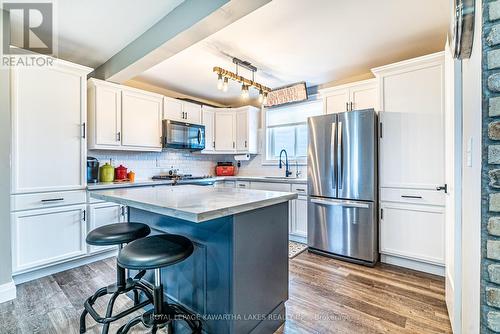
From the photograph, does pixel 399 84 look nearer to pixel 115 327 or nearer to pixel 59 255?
pixel 115 327

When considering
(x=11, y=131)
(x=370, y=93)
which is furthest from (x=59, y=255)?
(x=370, y=93)

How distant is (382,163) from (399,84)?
0.90 meters

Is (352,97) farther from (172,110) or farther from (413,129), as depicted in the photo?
(172,110)

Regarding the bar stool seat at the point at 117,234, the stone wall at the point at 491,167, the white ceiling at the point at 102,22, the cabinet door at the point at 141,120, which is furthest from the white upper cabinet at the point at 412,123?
the cabinet door at the point at 141,120

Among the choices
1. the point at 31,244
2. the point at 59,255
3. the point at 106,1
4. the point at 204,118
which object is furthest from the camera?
the point at 204,118

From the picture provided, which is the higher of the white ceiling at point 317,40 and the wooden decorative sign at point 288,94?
the white ceiling at point 317,40

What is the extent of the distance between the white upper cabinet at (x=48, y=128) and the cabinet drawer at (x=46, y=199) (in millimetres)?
56

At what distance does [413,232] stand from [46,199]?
3877mm

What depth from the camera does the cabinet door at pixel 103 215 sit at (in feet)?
9.18

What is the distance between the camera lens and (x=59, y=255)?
255 cm

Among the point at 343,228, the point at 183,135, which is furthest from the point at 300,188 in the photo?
the point at 183,135

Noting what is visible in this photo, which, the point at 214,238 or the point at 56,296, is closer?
the point at 214,238

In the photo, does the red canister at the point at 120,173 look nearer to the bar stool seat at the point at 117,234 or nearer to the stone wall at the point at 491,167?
the bar stool seat at the point at 117,234

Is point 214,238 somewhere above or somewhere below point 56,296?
above
